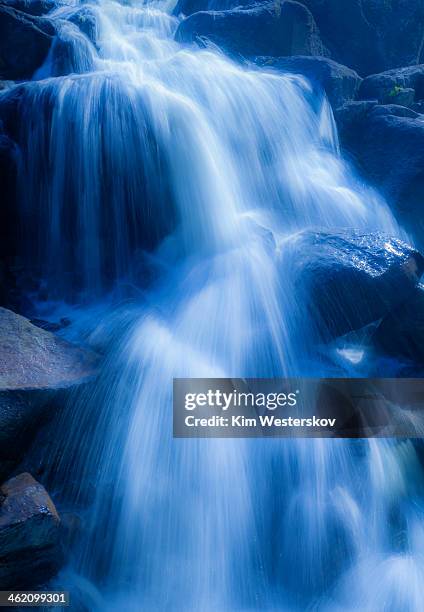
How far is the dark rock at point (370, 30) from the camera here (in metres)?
9.48

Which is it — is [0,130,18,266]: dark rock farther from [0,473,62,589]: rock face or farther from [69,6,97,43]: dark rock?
[69,6,97,43]: dark rock

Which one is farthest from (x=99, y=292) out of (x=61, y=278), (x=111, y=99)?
(x=111, y=99)

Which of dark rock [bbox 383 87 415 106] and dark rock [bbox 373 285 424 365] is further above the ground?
dark rock [bbox 383 87 415 106]

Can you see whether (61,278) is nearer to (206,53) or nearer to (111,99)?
(111,99)

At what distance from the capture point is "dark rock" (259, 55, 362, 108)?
7363 millimetres

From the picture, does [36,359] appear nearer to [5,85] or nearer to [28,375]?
[28,375]

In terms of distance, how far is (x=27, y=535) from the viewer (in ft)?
8.87

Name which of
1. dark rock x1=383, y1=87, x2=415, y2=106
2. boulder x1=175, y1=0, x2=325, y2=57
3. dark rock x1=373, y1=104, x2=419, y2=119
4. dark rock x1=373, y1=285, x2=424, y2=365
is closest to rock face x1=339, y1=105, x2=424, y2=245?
dark rock x1=373, y1=104, x2=419, y2=119

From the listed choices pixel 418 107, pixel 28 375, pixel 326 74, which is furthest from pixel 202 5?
pixel 28 375

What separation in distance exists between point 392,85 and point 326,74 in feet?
4.61

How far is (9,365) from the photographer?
3244 mm

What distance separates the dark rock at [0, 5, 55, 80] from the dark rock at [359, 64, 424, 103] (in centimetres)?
579

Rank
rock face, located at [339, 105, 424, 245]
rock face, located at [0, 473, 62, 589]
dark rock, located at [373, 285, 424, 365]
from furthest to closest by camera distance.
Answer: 1. rock face, located at [339, 105, 424, 245]
2. dark rock, located at [373, 285, 424, 365]
3. rock face, located at [0, 473, 62, 589]

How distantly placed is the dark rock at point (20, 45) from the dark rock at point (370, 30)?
19.6 feet
